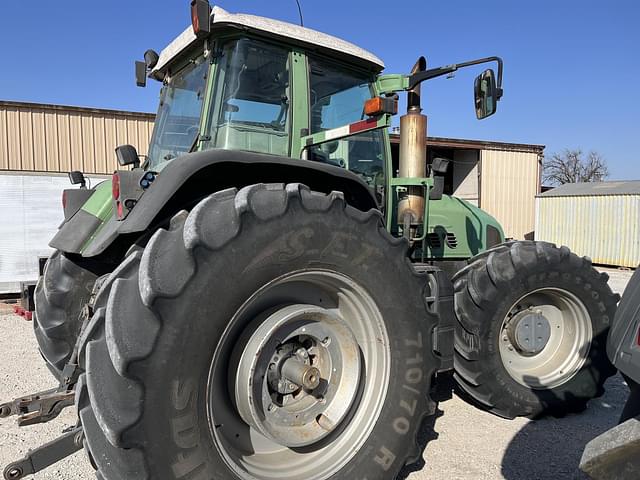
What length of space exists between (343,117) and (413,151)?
621 millimetres

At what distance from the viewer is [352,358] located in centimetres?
251

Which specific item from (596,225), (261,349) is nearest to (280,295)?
(261,349)

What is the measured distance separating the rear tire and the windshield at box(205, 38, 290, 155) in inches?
59.5

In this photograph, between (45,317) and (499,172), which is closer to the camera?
(45,317)

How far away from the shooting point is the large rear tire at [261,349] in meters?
1.79

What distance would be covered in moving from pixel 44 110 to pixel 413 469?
10.6m

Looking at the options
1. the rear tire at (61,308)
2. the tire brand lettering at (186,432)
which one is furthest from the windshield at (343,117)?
the rear tire at (61,308)

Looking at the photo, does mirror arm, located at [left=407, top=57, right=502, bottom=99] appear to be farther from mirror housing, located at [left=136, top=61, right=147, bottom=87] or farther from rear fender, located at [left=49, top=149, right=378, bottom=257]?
mirror housing, located at [left=136, top=61, right=147, bottom=87]

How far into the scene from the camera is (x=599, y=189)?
16703 millimetres

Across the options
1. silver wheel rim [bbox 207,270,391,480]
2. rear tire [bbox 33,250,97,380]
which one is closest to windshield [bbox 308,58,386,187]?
silver wheel rim [bbox 207,270,391,480]

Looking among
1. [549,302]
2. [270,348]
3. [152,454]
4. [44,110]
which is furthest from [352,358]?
[44,110]

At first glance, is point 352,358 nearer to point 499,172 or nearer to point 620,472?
point 620,472

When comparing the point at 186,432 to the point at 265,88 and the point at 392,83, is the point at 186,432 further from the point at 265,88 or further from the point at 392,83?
the point at 392,83

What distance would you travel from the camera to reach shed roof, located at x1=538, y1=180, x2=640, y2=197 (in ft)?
51.3
